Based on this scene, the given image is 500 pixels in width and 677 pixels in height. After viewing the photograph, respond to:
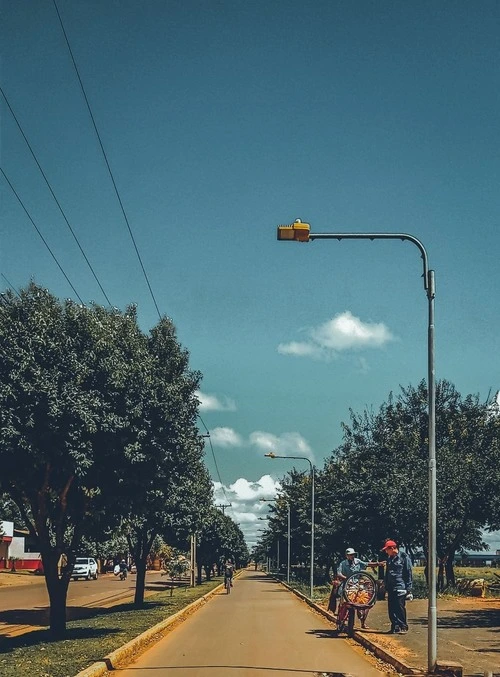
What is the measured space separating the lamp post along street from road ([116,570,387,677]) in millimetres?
1073

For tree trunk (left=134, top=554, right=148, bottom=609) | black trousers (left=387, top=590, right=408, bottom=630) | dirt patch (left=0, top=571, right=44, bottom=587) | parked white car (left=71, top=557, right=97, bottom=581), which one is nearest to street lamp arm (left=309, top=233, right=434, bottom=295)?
black trousers (left=387, top=590, right=408, bottom=630)

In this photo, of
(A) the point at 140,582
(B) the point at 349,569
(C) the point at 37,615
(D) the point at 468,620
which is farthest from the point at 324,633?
(A) the point at 140,582

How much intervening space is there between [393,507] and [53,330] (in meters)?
25.9

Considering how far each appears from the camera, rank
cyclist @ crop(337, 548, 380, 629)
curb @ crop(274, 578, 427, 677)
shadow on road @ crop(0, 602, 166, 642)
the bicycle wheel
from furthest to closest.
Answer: shadow on road @ crop(0, 602, 166, 642), cyclist @ crop(337, 548, 380, 629), the bicycle wheel, curb @ crop(274, 578, 427, 677)

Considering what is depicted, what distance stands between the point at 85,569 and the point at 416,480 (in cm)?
4218

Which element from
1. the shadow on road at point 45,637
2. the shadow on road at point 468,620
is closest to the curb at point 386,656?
the shadow on road at point 468,620

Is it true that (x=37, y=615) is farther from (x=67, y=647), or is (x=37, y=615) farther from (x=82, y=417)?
(x=82, y=417)

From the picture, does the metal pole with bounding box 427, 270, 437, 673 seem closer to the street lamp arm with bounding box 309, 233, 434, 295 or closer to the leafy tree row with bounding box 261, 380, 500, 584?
the street lamp arm with bounding box 309, 233, 434, 295

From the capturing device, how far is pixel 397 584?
57.7 ft

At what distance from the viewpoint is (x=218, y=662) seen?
1433cm

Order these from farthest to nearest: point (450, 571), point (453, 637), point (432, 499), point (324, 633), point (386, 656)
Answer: point (450, 571) → point (324, 633) → point (453, 637) → point (386, 656) → point (432, 499)

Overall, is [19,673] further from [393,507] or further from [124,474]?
[393,507]

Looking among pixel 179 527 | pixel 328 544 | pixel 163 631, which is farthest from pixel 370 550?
pixel 163 631

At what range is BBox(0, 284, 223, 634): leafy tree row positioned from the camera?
1723 centimetres
